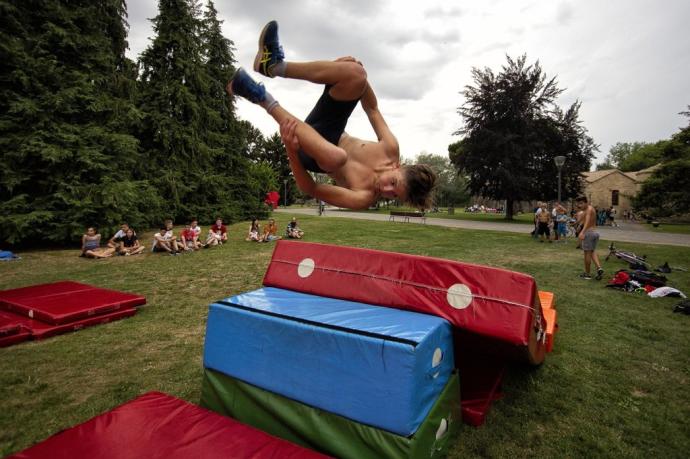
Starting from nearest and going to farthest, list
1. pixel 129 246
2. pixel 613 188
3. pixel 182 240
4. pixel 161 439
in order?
pixel 161 439 < pixel 129 246 < pixel 182 240 < pixel 613 188

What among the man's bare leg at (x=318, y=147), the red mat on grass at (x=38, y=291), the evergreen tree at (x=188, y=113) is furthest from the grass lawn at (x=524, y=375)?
the evergreen tree at (x=188, y=113)

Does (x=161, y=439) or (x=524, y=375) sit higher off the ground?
(x=161, y=439)

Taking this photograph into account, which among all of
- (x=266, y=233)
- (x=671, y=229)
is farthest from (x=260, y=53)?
(x=671, y=229)

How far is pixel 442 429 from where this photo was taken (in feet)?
8.68

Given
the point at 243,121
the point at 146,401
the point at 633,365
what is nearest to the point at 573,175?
the point at 243,121

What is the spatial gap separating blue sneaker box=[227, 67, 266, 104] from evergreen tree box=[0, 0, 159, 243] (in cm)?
→ 1114

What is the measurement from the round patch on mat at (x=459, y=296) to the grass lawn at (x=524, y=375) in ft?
3.48

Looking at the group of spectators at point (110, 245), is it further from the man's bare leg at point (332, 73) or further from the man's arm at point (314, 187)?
the man's bare leg at point (332, 73)

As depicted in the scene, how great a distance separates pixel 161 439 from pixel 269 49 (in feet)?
9.75

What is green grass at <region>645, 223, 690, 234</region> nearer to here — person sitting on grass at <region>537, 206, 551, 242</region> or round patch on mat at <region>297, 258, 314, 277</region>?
person sitting on grass at <region>537, 206, 551, 242</region>

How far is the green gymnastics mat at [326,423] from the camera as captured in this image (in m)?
2.33

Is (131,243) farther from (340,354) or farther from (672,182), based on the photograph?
(672,182)

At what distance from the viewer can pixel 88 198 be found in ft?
37.9

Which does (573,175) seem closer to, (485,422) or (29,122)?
(485,422)
